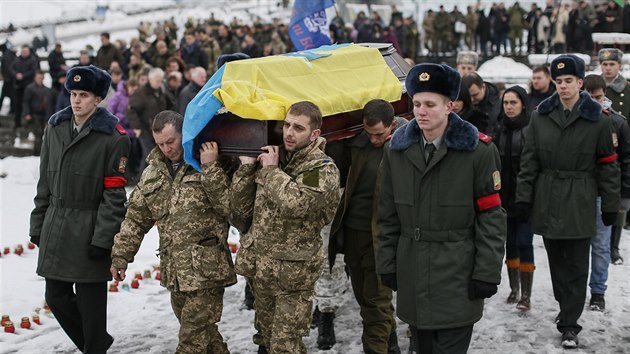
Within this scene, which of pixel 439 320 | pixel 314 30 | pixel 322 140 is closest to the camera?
pixel 439 320

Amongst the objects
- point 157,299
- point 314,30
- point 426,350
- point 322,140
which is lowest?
point 157,299

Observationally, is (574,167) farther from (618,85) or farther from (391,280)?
(618,85)

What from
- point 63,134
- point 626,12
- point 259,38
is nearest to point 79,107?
point 63,134

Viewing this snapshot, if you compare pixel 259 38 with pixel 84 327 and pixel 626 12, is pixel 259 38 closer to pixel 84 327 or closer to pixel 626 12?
pixel 626 12

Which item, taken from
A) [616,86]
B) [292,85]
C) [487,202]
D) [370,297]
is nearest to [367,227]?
[370,297]

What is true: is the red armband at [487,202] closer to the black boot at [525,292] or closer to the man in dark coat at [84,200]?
the man in dark coat at [84,200]

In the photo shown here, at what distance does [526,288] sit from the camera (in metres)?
7.52

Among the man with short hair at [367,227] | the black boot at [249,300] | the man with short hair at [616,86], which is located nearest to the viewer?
the man with short hair at [367,227]

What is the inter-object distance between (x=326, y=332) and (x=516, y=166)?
228cm

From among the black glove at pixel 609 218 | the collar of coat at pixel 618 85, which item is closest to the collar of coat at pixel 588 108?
the black glove at pixel 609 218

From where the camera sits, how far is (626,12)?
73.0 feet

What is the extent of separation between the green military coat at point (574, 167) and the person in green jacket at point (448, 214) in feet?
6.56

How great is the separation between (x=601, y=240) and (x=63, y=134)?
14.9 feet

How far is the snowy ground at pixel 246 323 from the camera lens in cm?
666
